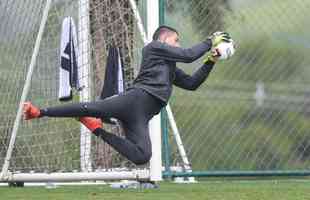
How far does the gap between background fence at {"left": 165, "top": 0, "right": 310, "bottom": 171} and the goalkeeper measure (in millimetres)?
1853

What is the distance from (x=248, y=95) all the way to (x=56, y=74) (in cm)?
164

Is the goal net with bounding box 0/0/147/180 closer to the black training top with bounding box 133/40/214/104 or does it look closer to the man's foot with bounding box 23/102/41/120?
the black training top with bounding box 133/40/214/104

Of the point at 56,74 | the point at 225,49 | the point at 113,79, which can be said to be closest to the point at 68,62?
the point at 56,74

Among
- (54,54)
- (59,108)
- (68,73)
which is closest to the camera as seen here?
(59,108)

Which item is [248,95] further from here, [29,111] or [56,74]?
[29,111]

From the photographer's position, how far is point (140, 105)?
18.2ft

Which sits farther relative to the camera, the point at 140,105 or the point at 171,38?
the point at 171,38

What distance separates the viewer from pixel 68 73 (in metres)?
6.98

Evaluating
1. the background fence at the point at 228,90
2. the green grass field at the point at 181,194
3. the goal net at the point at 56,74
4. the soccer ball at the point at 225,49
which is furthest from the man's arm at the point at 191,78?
the background fence at the point at 228,90

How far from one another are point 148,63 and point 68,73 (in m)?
1.46

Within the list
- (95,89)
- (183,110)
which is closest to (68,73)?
(95,89)

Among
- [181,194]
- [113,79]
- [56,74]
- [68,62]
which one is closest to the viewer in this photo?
[181,194]

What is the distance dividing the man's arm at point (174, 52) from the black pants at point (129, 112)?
282mm

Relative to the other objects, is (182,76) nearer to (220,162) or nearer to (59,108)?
(59,108)
